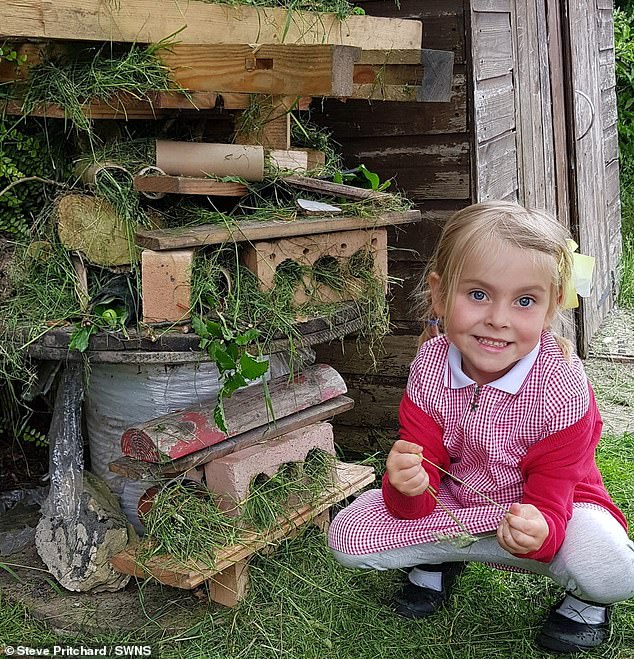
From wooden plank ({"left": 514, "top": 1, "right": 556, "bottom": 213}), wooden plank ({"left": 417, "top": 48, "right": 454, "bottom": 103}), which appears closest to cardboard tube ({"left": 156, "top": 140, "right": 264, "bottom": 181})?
wooden plank ({"left": 417, "top": 48, "right": 454, "bottom": 103})

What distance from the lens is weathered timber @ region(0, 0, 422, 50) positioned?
101 inches

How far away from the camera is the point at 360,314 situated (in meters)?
3.20

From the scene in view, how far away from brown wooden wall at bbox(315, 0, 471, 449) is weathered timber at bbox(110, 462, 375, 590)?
1035 millimetres

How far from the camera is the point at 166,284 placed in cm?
272

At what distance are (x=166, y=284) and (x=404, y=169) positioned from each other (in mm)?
1660

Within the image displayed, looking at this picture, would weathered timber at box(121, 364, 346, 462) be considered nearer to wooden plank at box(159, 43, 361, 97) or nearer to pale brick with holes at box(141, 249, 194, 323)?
pale brick with holes at box(141, 249, 194, 323)

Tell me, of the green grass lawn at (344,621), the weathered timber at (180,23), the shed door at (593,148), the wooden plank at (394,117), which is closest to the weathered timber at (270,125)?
the weathered timber at (180,23)

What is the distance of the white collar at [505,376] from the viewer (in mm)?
2643

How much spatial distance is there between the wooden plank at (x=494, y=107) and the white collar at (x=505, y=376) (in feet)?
4.93

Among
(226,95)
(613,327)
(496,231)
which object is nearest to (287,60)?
(226,95)

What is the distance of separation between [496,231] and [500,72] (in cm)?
193

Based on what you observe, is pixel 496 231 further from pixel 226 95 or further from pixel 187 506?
pixel 187 506

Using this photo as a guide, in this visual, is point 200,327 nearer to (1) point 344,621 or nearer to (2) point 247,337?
(2) point 247,337

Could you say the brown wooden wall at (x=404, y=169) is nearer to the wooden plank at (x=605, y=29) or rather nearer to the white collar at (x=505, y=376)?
the white collar at (x=505, y=376)
